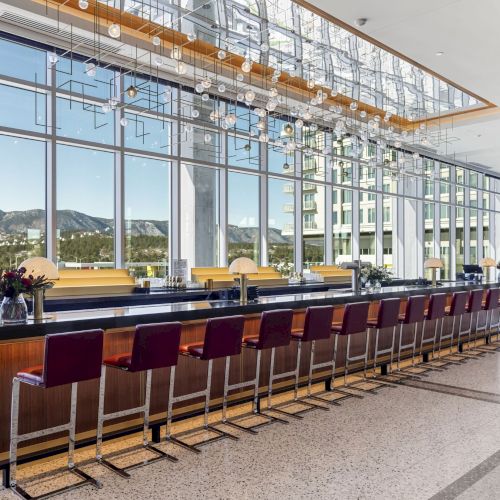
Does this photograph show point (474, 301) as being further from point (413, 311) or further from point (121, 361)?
point (121, 361)

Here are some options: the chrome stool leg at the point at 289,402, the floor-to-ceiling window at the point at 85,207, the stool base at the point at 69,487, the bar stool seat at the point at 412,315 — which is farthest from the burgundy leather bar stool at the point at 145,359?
the floor-to-ceiling window at the point at 85,207

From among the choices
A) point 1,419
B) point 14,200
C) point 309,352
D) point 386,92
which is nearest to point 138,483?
point 1,419

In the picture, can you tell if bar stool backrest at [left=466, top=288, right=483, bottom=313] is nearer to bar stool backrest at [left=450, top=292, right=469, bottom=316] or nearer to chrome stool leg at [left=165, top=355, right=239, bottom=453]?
bar stool backrest at [left=450, top=292, right=469, bottom=316]

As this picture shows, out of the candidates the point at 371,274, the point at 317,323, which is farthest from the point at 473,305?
the point at 317,323

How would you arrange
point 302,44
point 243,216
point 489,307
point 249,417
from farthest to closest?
1. point 243,216
2. point 302,44
3. point 489,307
4. point 249,417

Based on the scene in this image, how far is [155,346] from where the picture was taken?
3668 millimetres

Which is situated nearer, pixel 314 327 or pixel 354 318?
pixel 314 327

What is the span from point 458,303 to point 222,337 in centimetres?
447

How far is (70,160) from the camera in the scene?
27.4 ft

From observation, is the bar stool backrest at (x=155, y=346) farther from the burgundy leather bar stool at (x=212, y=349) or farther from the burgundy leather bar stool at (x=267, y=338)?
the burgundy leather bar stool at (x=267, y=338)

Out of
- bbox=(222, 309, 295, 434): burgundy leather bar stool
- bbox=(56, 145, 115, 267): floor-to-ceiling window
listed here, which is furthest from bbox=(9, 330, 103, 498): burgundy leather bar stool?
bbox=(56, 145, 115, 267): floor-to-ceiling window

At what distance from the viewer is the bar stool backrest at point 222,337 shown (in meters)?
4.01

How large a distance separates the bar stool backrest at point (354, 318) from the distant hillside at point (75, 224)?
192 inches

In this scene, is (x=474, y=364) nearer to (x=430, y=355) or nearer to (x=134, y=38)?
(x=430, y=355)
